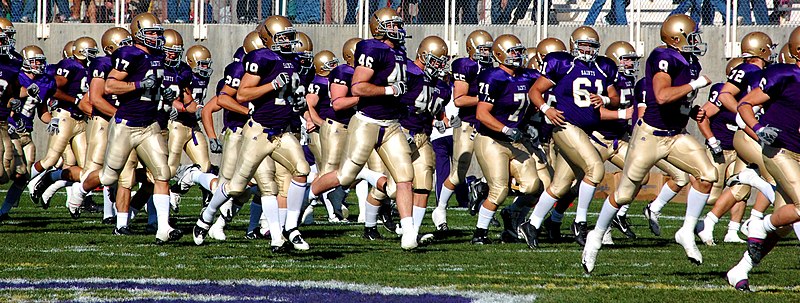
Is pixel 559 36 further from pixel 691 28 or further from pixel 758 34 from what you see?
pixel 691 28

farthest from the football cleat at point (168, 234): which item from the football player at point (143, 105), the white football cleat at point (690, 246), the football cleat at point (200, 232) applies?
the white football cleat at point (690, 246)

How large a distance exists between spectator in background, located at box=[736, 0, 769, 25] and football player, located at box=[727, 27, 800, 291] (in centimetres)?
969

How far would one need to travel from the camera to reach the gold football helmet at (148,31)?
9.39 meters

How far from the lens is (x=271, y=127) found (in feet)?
29.4

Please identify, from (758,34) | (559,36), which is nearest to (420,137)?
(758,34)

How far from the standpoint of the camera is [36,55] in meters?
12.5

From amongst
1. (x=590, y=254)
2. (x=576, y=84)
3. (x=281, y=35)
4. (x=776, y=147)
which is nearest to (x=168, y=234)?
(x=281, y=35)

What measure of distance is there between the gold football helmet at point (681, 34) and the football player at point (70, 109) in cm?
597

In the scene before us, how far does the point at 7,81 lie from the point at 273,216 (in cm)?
289

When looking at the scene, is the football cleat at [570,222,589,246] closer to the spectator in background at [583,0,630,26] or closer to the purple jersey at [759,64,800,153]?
the purple jersey at [759,64,800,153]

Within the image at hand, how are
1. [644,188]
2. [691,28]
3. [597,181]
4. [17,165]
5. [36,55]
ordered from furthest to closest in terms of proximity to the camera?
[644,188] → [36,55] → [17,165] → [597,181] → [691,28]

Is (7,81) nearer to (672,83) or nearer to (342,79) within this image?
(342,79)

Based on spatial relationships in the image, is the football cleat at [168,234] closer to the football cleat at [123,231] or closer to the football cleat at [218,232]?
the football cleat at [218,232]

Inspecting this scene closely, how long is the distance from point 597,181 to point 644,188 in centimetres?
701
